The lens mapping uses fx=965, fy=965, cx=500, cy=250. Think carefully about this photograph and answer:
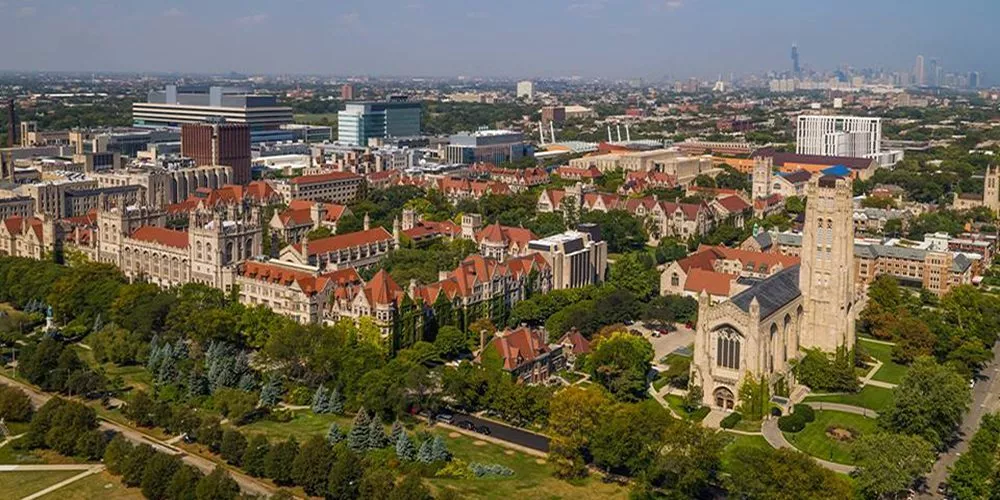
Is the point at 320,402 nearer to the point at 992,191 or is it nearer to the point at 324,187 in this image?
the point at 324,187

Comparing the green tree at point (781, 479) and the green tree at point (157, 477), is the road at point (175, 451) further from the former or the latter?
the green tree at point (781, 479)

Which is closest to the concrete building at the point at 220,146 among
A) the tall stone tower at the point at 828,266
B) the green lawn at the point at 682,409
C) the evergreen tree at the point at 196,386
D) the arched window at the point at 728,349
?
the evergreen tree at the point at 196,386

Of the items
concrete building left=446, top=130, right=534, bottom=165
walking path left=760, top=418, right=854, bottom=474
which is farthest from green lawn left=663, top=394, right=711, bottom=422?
concrete building left=446, top=130, right=534, bottom=165

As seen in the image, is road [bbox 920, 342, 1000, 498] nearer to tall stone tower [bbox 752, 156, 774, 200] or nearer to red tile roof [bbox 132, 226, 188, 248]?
red tile roof [bbox 132, 226, 188, 248]

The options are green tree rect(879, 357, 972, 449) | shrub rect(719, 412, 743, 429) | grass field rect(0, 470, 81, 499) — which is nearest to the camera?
grass field rect(0, 470, 81, 499)

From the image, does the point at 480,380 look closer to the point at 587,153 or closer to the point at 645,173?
the point at 645,173

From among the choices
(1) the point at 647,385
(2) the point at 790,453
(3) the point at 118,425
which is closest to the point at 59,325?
(3) the point at 118,425

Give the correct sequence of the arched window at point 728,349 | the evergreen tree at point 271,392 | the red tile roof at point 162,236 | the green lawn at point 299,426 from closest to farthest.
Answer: the green lawn at point 299,426 → the evergreen tree at point 271,392 → the arched window at point 728,349 → the red tile roof at point 162,236
